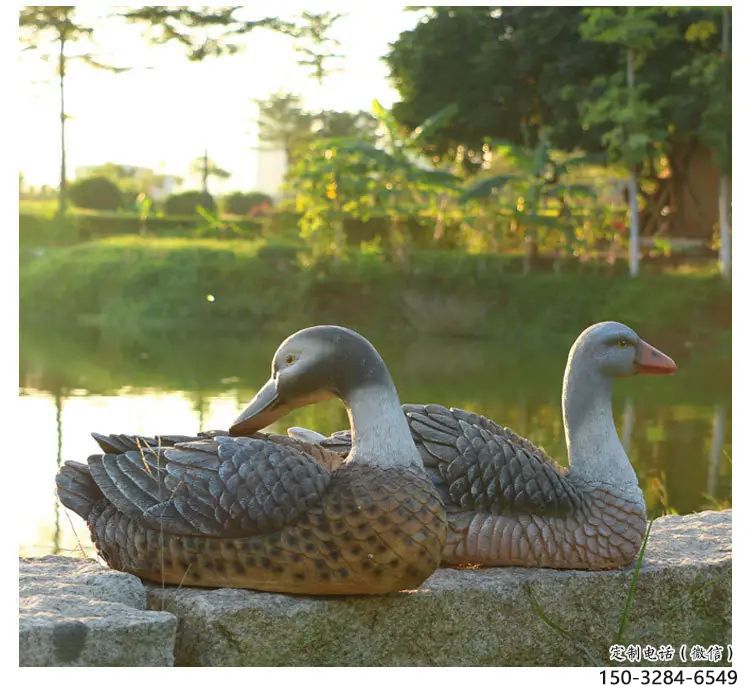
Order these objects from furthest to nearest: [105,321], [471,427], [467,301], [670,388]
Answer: [105,321], [467,301], [670,388], [471,427]

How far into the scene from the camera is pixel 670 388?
1102 cm

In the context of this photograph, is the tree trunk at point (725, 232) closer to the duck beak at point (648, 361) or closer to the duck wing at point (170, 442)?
the duck beak at point (648, 361)

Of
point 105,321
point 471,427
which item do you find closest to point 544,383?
point 105,321

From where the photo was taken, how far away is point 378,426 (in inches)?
115

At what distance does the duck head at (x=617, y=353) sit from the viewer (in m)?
3.43

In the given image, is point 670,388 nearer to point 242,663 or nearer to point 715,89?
point 715,89

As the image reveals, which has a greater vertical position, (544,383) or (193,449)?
(193,449)

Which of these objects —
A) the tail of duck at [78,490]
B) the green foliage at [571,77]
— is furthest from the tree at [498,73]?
the tail of duck at [78,490]

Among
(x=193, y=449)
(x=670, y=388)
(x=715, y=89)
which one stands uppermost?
(x=715, y=89)

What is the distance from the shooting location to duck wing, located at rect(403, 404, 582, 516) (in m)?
3.28

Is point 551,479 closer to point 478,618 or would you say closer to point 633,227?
point 478,618

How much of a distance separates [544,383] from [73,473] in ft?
27.3

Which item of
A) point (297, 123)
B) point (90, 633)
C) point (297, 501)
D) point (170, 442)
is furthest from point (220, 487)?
point (297, 123)

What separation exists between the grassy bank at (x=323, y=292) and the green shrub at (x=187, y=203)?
15.2 feet
